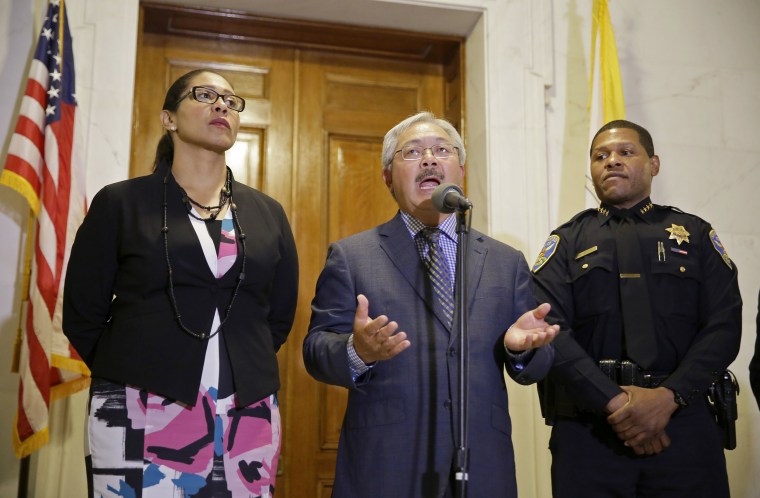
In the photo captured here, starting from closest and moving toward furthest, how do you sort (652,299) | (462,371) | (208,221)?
(462,371) < (208,221) < (652,299)

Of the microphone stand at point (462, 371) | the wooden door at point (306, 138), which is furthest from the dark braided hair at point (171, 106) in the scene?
the wooden door at point (306, 138)

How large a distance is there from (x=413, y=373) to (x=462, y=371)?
0.46 metres

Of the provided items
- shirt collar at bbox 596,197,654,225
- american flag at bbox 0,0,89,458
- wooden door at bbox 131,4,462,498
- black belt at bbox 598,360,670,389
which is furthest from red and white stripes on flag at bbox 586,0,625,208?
american flag at bbox 0,0,89,458

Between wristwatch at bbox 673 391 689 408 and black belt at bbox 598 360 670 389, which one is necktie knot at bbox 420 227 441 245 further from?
wristwatch at bbox 673 391 689 408

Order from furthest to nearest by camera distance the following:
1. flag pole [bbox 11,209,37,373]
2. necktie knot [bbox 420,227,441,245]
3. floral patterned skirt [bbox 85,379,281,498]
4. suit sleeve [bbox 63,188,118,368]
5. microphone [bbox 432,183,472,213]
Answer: flag pole [bbox 11,209,37,373] → necktie knot [bbox 420,227,441,245] → suit sleeve [bbox 63,188,118,368] → floral patterned skirt [bbox 85,379,281,498] → microphone [bbox 432,183,472,213]

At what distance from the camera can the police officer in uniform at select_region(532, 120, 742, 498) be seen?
2670 mm

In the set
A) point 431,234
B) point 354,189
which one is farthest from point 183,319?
point 354,189

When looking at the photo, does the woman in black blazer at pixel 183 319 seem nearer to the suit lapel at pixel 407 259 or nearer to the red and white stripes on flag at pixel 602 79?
the suit lapel at pixel 407 259

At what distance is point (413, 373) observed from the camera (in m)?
2.29

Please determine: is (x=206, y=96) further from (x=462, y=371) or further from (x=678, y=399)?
(x=678, y=399)

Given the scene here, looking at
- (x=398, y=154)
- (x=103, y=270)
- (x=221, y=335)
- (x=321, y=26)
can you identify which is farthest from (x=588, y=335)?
(x=321, y=26)

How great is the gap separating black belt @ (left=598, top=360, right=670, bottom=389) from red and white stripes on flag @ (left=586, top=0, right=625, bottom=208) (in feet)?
4.88

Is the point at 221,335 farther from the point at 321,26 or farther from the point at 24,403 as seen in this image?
the point at 321,26

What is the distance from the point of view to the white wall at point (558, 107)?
3896 millimetres
